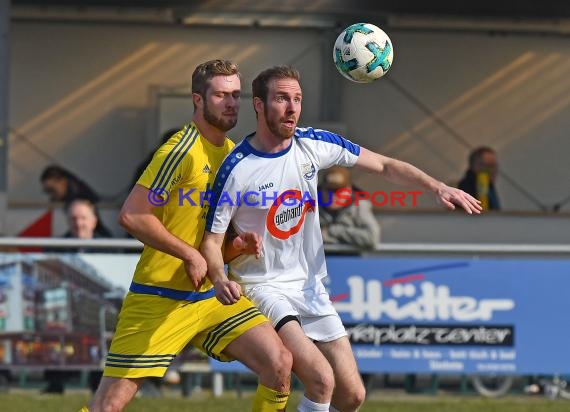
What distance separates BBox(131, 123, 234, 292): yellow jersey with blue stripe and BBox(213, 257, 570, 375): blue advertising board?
3.99 metres

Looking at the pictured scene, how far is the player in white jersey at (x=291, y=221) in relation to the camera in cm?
724

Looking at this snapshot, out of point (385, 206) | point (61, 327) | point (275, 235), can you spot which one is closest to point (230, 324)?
point (275, 235)

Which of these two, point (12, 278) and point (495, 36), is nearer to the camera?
point (12, 278)

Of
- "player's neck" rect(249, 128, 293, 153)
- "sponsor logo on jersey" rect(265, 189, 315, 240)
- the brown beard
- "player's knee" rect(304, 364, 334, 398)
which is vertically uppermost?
the brown beard

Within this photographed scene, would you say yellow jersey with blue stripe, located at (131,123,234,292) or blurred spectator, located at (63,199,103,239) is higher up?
blurred spectator, located at (63,199,103,239)

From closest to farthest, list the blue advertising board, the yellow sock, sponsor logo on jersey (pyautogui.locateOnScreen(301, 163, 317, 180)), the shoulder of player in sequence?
the yellow sock, sponsor logo on jersey (pyautogui.locateOnScreen(301, 163, 317, 180)), the shoulder of player, the blue advertising board

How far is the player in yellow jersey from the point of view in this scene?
280 inches

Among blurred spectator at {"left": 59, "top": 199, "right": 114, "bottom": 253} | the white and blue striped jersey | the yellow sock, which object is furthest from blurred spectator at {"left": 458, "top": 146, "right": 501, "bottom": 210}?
the yellow sock

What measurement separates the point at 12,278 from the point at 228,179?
4.42m

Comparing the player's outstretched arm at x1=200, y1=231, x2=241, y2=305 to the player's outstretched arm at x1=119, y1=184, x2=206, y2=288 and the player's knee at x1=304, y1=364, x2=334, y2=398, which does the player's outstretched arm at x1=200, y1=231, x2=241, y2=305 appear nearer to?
the player's outstretched arm at x1=119, y1=184, x2=206, y2=288

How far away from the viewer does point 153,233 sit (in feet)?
23.4

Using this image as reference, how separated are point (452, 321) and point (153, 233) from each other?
4.73m

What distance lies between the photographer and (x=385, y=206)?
15305mm

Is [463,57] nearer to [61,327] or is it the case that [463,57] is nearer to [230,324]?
[61,327]
